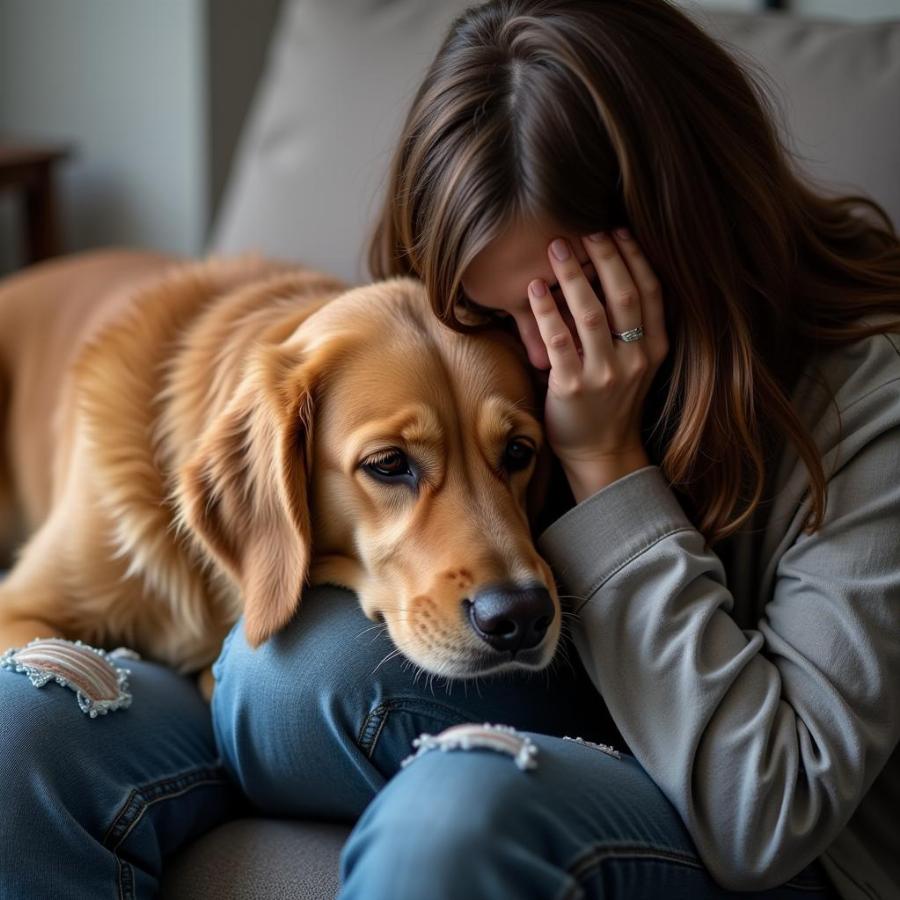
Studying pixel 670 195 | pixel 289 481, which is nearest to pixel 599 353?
pixel 670 195

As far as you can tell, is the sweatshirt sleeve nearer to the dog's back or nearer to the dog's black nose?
the dog's black nose

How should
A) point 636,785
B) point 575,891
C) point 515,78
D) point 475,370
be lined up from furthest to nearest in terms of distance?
point 475,370
point 515,78
point 636,785
point 575,891

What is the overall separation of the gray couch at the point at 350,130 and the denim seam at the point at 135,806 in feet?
0.23

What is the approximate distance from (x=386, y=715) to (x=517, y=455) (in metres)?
0.37

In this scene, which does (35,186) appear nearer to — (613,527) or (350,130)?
(350,130)

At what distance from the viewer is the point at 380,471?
142cm

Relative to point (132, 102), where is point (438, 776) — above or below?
below

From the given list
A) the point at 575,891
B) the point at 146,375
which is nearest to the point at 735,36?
the point at 146,375

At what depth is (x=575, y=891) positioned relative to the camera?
1.03 m

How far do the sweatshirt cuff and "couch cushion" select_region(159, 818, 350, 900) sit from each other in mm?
410

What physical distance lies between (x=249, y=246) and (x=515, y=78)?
1.02m

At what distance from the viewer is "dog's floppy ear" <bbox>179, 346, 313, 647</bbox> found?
141cm

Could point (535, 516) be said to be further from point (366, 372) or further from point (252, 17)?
point (252, 17)

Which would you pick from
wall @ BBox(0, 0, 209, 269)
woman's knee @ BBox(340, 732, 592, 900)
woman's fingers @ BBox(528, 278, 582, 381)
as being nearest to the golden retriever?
woman's fingers @ BBox(528, 278, 582, 381)
